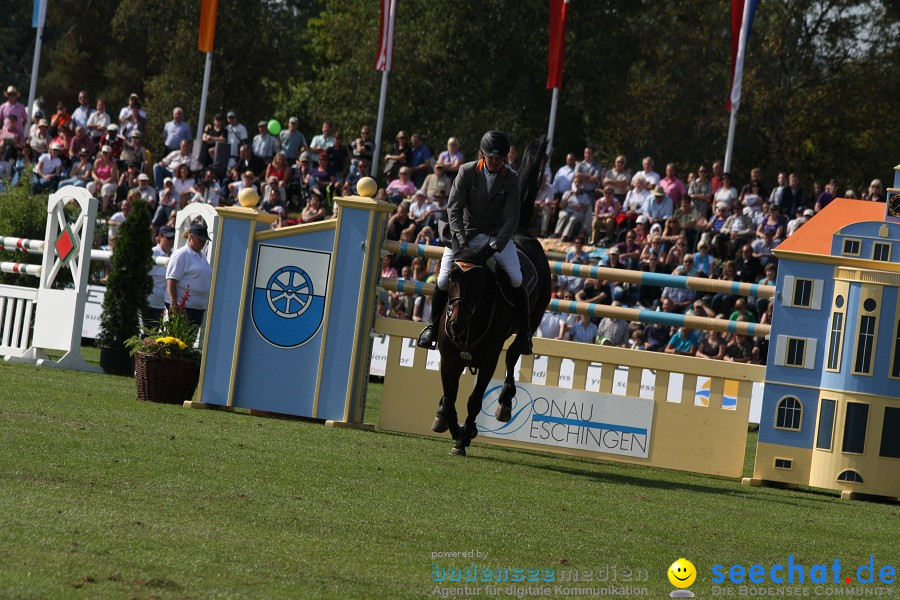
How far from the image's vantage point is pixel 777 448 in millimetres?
9680

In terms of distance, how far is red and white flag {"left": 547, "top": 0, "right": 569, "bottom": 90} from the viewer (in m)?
23.8

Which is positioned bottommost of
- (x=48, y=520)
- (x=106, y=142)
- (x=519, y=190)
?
(x=48, y=520)

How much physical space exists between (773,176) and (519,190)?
28470mm

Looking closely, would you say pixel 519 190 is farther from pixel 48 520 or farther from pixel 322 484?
pixel 48 520

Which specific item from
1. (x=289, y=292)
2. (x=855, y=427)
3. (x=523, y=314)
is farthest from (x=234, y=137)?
(x=855, y=427)

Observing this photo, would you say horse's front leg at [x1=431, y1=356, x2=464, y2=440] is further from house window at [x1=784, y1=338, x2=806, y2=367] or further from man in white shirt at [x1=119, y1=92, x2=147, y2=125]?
man in white shirt at [x1=119, y1=92, x2=147, y2=125]

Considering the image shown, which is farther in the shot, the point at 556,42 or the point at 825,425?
the point at 556,42

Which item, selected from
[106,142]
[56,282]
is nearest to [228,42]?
[106,142]

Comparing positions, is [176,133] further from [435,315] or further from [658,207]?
[435,315]

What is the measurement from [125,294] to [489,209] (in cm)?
577

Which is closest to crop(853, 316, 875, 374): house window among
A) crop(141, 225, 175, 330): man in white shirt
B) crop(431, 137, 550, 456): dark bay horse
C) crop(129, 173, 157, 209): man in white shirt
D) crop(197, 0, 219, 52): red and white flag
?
crop(431, 137, 550, 456): dark bay horse

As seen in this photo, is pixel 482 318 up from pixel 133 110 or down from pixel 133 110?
down

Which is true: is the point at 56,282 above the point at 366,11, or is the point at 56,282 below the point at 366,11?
below

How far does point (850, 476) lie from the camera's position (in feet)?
30.7
